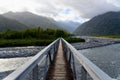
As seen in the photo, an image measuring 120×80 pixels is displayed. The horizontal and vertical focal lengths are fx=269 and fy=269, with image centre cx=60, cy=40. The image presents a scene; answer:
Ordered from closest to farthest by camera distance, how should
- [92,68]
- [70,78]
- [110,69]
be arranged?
[92,68]
[70,78]
[110,69]

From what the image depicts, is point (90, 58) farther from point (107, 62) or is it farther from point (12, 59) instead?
point (12, 59)

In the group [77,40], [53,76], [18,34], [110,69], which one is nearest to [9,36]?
[18,34]

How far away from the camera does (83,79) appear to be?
5215 mm

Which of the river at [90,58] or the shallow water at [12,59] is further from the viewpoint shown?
the river at [90,58]

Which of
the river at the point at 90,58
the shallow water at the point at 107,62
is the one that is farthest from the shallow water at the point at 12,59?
the shallow water at the point at 107,62

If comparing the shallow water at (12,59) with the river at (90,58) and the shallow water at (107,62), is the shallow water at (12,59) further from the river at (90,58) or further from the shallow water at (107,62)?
the shallow water at (107,62)

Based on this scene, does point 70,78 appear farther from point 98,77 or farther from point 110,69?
point 110,69

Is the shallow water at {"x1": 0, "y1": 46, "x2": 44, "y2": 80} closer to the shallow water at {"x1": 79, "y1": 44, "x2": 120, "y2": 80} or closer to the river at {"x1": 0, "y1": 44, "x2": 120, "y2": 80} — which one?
the river at {"x1": 0, "y1": 44, "x2": 120, "y2": 80}

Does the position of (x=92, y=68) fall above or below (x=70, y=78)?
above

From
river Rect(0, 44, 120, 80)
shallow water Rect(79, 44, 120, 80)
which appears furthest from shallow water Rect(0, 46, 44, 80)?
shallow water Rect(79, 44, 120, 80)

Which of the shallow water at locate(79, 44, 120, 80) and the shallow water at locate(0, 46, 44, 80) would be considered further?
the shallow water at locate(79, 44, 120, 80)

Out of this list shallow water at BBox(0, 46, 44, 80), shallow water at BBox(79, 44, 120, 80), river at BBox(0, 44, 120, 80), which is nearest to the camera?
shallow water at BBox(0, 46, 44, 80)

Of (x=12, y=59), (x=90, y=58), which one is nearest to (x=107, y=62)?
(x=90, y=58)

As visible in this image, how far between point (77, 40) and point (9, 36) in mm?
46699
